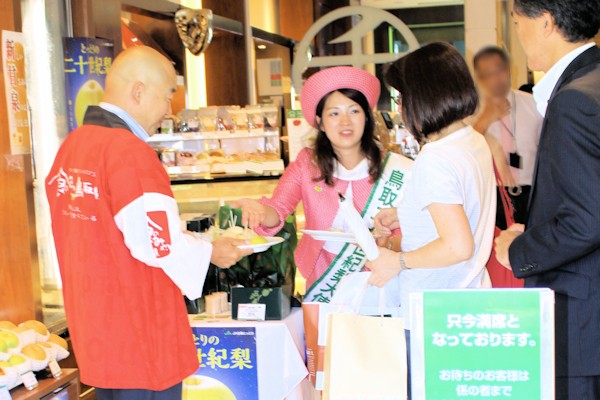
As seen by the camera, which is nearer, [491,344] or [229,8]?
[491,344]

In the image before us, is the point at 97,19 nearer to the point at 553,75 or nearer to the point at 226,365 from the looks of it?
the point at 226,365

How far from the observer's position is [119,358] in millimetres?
2572

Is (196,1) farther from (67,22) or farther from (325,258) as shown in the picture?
(325,258)

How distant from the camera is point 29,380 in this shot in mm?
3512

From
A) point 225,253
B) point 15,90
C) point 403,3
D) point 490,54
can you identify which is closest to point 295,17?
point 403,3

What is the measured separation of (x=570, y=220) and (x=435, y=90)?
2.18ft

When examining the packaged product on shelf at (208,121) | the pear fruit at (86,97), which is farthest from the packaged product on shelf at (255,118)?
the pear fruit at (86,97)

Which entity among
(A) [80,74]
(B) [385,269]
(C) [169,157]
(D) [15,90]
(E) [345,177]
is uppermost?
(A) [80,74]

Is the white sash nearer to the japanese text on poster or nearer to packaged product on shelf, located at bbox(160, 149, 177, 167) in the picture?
the japanese text on poster

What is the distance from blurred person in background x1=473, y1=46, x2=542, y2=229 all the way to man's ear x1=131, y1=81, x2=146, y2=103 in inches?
115

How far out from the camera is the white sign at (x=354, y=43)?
276 inches

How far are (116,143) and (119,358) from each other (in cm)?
68

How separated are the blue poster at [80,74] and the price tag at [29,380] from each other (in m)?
1.76

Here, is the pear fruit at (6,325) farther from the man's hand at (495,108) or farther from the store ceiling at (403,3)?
the store ceiling at (403,3)
